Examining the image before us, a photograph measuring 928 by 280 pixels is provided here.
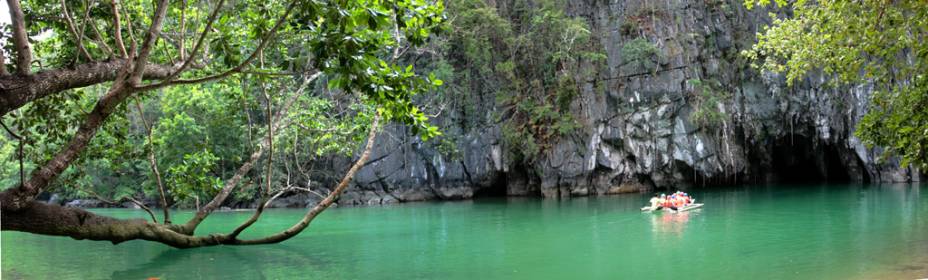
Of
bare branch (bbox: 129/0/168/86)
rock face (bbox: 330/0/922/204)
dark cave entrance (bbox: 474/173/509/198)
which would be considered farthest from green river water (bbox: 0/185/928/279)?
dark cave entrance (bbox: 474/173/509/198)

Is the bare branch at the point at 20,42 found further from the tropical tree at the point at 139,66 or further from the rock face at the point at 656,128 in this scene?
the rock face at the point at 656,128

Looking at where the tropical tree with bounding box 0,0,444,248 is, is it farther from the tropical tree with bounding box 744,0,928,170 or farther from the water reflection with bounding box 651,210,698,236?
the water reflection with bounding box 651,210,698,236

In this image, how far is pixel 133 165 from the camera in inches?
1091

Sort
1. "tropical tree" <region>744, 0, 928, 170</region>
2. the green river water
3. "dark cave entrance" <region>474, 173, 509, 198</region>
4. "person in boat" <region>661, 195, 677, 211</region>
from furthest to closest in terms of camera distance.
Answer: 1. "dark cave entrance" <region>474, 173, 509, 198</region>
2. "person in boat" <region>661, 195, 677, 211</region>
3. the green river water
4. "tropical tree" <region>744, 0, 928, 170</region>

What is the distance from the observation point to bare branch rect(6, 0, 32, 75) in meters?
3.97

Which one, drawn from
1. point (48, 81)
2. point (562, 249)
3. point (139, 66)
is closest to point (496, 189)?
point (562, 249)

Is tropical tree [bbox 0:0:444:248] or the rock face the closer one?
tropical tree [bbox 0:0:444:248]

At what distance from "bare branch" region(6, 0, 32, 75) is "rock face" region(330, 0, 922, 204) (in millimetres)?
20333

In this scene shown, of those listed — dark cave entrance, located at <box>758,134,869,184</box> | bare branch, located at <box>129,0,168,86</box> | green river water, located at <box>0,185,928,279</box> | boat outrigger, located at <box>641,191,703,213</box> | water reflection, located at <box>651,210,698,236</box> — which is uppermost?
bare branch, located at <box>129,0,168,86</box>

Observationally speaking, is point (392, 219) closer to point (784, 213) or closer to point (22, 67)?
point (784, 213)

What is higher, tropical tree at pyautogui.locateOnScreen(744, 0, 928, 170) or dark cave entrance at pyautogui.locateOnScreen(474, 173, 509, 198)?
tropical tree at pyautogui.locateOnScreen(744, 0, 928, 170)

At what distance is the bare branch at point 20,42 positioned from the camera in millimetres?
3969

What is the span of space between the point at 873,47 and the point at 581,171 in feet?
56.7

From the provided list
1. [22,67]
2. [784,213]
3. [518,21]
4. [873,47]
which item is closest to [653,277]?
[873,47]
